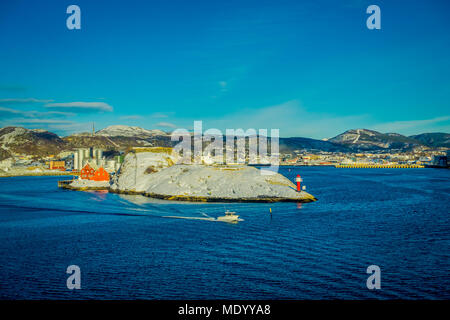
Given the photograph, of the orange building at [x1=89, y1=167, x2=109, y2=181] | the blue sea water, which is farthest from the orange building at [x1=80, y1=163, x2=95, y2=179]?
the blue sea water

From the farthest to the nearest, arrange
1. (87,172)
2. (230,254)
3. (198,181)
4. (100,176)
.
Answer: (87,172), (100,176), (198,181), (230,254)

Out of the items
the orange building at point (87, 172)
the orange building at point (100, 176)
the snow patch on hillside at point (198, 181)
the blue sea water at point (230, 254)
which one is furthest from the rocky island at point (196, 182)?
the orange building at point (87, 172)

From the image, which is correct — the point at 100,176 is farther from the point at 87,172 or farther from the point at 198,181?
the point at 198,181

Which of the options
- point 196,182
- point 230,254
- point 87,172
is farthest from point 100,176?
point 230,254

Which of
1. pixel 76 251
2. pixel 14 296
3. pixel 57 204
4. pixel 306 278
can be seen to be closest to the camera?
pixel 14 296

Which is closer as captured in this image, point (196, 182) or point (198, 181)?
point (196, 182)

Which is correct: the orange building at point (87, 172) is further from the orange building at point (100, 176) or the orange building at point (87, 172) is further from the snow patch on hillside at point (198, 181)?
the snow patch on hillside at point (198, 181)

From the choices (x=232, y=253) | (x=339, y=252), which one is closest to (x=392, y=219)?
(x=339, y=252)
